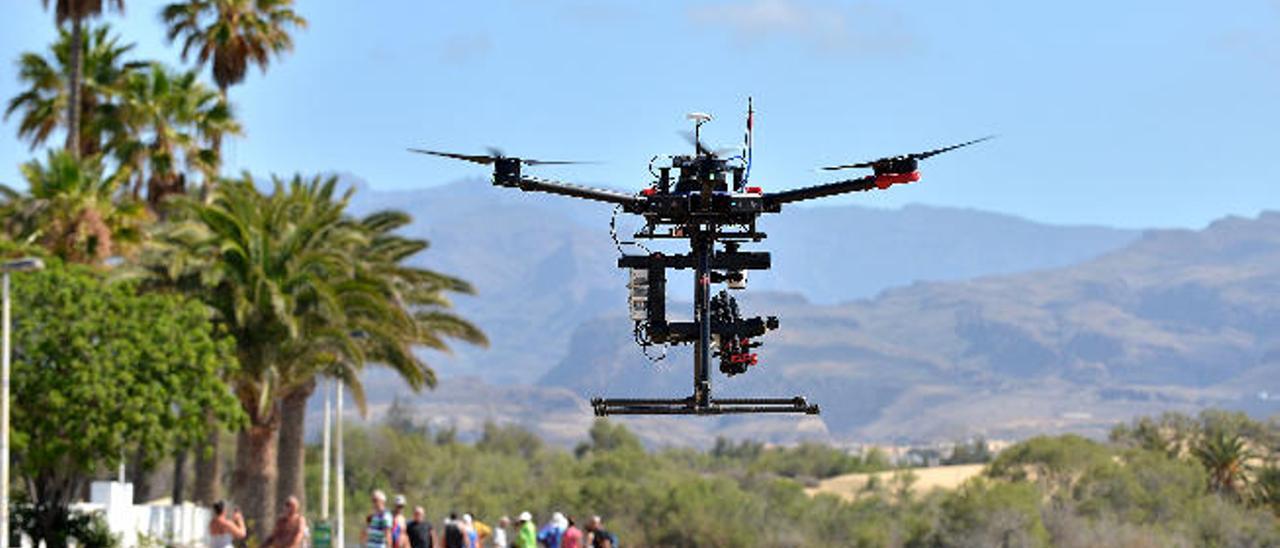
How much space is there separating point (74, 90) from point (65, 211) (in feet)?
22.3

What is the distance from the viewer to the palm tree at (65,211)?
6003 centimetres

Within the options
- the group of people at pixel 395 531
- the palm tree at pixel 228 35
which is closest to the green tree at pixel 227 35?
the palm tree at pixel 228 35

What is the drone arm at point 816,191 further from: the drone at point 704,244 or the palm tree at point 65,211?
the palm tree at point 65,211

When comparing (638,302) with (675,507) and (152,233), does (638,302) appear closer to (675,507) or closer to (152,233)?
(152,233)

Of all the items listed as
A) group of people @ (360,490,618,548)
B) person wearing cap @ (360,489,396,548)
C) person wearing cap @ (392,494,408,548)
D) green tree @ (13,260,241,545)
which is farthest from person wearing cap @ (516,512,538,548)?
green tree @ (13,260,241,545)

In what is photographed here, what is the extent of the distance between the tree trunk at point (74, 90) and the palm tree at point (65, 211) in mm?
2390

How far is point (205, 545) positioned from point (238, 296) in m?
6.47

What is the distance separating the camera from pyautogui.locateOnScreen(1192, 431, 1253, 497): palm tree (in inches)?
4555

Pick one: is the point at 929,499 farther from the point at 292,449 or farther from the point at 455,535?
the point at 455,535

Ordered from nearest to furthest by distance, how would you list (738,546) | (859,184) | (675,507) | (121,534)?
(859,184) < (121,534) < (738,546) < (675,507)

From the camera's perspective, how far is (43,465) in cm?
5141

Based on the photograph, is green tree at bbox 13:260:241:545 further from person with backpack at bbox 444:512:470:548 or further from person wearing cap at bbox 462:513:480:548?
person with backpack at bbox 444:512:470:548

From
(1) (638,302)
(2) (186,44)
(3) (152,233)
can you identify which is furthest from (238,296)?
(1) (638,302)

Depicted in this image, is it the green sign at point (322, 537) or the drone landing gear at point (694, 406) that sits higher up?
the drone landing gear at point (694, 406)
